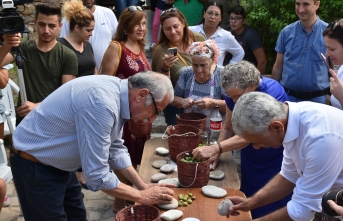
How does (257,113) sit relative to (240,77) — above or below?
above

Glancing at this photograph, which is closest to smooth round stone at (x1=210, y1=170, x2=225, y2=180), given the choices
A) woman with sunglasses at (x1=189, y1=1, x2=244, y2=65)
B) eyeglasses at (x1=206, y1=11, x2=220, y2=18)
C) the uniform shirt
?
the uniform shirt

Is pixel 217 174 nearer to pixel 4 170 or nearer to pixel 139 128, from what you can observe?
pixel 139 128

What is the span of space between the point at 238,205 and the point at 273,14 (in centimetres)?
439

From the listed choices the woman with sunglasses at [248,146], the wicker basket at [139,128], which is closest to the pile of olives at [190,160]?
the woman with sunglasses at [248,146]

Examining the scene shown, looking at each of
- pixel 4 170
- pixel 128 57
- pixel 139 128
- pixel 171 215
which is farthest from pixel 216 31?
pixel 171 215

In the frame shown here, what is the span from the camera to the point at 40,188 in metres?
2.72

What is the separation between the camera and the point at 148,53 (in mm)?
8023

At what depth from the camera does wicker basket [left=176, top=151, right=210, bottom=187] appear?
9.59ft

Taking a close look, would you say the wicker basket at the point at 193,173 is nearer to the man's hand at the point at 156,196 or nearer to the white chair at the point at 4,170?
the man's hand at the point at 156,196

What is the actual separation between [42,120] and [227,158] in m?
1.62

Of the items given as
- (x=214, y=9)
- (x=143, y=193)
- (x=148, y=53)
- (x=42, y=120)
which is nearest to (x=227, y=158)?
(x=143, y=193)

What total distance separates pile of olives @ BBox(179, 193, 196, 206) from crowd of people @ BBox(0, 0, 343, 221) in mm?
117

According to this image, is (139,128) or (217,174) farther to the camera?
(139,128)

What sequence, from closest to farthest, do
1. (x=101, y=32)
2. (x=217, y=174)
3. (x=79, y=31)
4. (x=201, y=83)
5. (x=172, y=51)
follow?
1. (x=217, y=174)
2. (x=201, y=83)
3. (x=172, y=51)
4. (x=79, y=31)
5. (x=101, y=32)
